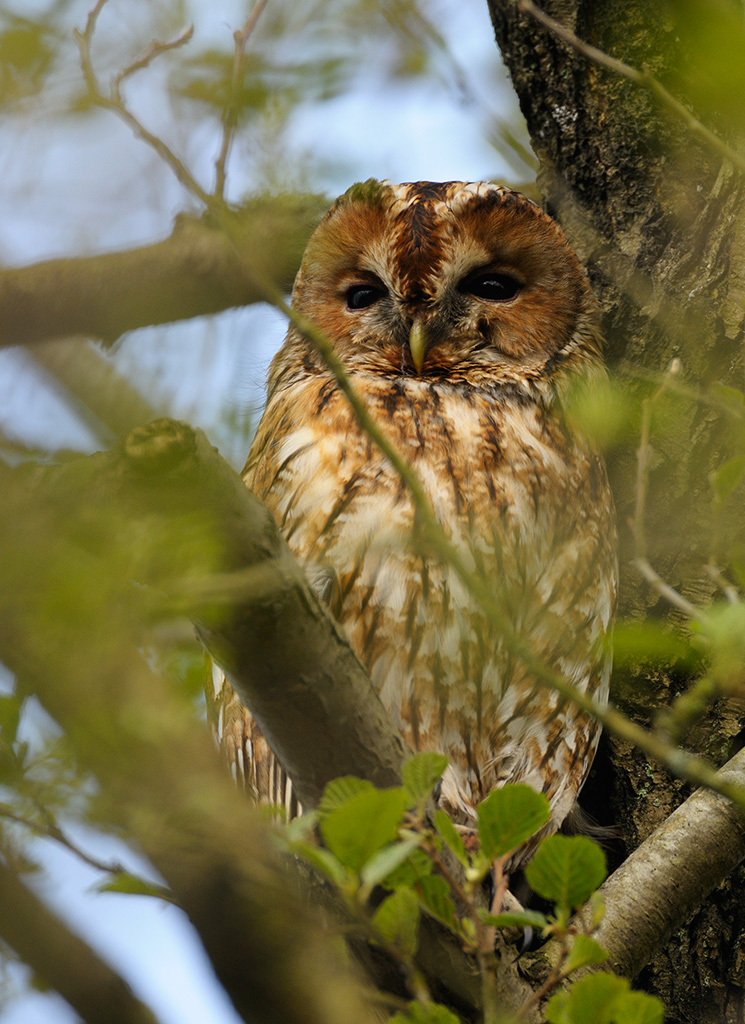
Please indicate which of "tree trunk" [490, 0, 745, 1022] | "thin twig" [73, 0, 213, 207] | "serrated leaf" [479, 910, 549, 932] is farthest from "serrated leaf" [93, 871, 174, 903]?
"tree trunk" [490, 0, 745, 1022]

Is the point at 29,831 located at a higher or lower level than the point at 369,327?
lower

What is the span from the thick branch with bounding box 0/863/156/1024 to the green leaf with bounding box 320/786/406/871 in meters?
0.33

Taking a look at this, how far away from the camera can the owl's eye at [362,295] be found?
204cm

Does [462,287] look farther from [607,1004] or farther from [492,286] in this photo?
[607,1004]

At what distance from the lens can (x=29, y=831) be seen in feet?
2.72

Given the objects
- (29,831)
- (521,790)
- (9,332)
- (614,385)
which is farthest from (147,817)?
(614,385)

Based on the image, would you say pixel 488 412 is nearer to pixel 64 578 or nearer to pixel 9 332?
pixel 9 332

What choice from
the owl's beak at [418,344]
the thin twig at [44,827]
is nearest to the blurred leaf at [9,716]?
the thin twig at [44,827]

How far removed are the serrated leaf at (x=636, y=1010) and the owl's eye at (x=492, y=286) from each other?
1.44m

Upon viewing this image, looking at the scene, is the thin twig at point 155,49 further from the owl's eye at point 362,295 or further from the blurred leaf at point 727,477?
the owl's eye at point 362,295

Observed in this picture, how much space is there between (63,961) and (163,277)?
1447 mm

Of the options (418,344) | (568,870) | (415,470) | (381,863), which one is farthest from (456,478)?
(381,863)

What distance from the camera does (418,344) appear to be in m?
→ 1.85

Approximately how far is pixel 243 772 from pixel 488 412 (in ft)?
2.53
